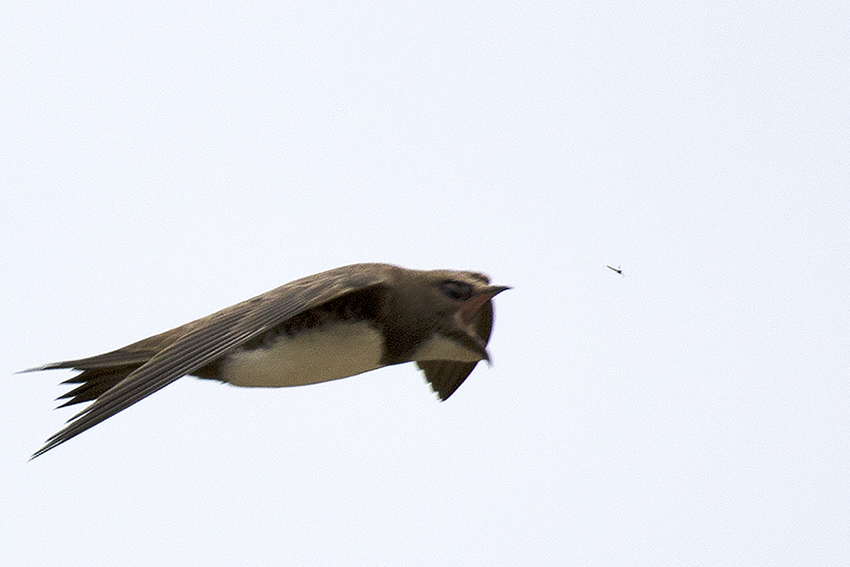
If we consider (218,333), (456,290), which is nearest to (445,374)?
(456,290)

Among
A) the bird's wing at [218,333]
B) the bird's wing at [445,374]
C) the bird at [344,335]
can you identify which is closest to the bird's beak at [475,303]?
the bird at [344,335]

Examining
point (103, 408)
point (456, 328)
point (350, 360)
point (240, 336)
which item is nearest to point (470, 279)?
point (456, 328)

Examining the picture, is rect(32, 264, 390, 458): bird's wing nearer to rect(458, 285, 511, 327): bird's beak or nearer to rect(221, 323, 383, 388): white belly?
rect(221, 323, 383, 388): white belly

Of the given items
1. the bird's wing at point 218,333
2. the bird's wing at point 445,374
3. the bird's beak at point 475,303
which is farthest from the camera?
the bird's wing at point 445,374

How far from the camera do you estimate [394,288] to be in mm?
7133

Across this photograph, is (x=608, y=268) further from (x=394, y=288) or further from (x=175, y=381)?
(x=175, y=381)

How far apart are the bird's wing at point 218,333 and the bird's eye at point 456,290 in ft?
1.02

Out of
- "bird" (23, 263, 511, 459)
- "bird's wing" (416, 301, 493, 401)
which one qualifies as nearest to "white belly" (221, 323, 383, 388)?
"bird" (23, 263, 511, 459)

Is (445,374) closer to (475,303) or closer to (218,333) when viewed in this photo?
(475,303)

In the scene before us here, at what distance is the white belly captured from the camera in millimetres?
7016

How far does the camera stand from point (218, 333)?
6512mm

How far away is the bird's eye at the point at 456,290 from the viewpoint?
23.6 ft

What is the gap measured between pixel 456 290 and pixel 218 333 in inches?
52.8

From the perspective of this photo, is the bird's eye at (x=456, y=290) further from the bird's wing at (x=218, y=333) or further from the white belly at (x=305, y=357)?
the white belly at (x=305, y=357)
